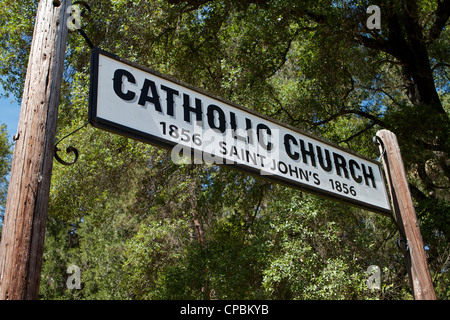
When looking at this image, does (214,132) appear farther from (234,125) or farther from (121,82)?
(121,82)

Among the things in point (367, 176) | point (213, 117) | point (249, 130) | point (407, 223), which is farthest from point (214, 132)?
point (407, 223)

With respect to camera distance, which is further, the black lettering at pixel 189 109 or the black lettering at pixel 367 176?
the black lettering at pixel 367 176

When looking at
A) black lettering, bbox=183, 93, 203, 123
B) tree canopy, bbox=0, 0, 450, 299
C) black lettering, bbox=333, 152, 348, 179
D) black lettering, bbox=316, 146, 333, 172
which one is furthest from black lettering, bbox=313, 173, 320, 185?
tree canopy, bbox=0, 0, 450, 299

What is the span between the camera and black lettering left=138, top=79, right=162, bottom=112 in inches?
89.6

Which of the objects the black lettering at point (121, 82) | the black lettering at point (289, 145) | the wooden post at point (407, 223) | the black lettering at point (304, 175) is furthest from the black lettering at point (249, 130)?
the wooden post at point (407, 223)

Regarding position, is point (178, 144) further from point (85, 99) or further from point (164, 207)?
point (164, 207)

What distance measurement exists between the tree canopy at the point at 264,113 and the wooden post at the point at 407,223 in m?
5.63

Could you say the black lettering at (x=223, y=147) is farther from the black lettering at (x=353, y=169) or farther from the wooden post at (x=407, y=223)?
the wooden post at (x=407, y=223)

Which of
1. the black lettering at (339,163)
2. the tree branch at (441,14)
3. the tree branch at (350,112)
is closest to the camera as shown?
the black lettering at (339,163)

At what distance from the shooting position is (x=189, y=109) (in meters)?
2.44

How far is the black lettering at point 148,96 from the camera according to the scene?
7.47ft

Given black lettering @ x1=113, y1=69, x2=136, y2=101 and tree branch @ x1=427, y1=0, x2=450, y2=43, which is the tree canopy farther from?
black lettering @ x1=113, y1=69, x2=136, y2=101
